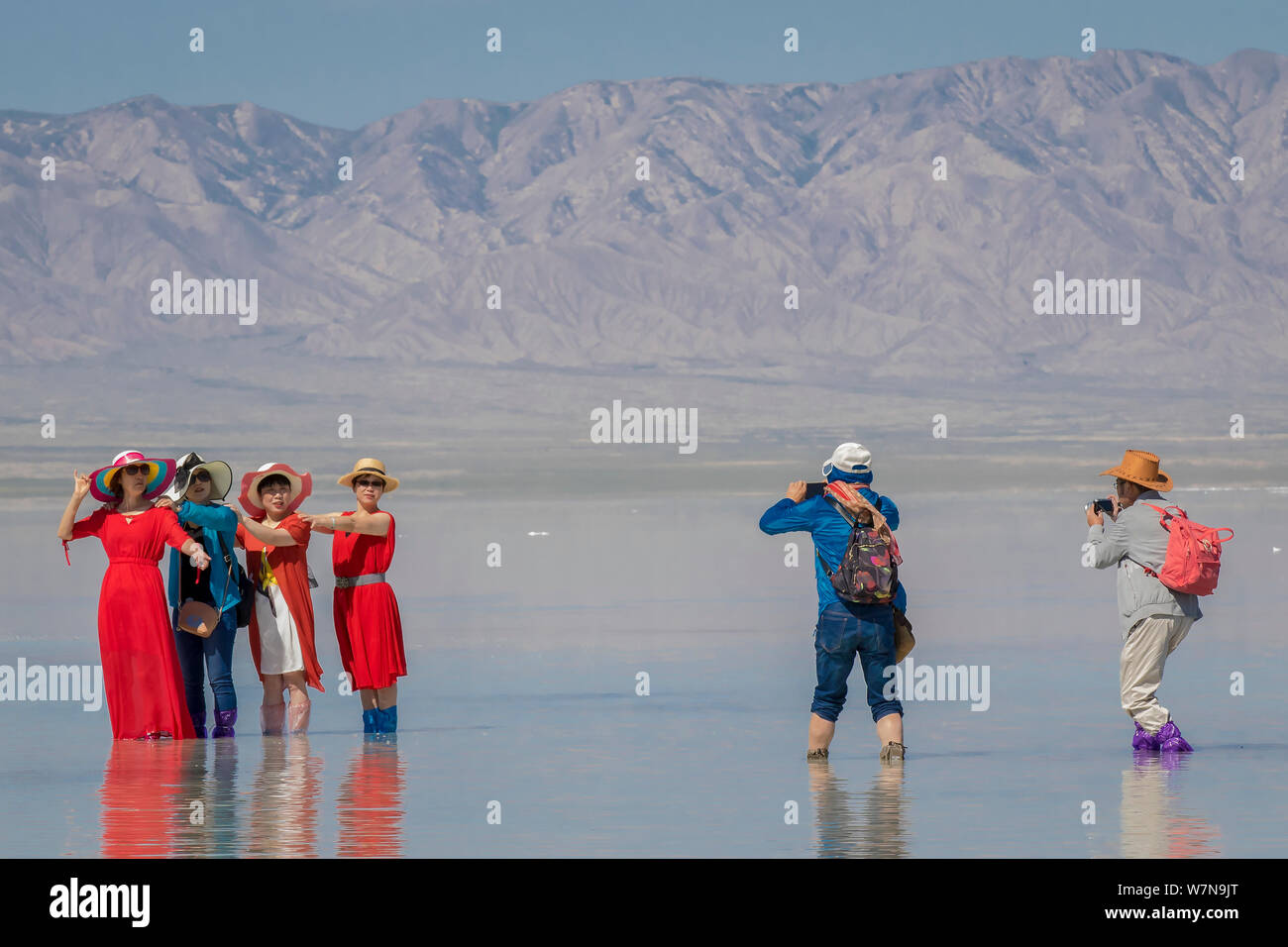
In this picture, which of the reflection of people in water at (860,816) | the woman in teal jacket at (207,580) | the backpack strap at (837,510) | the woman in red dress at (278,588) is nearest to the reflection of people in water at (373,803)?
the woman in red dress at (278,588)

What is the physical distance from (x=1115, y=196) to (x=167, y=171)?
75062mm

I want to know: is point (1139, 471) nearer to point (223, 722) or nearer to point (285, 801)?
point (285, 801)

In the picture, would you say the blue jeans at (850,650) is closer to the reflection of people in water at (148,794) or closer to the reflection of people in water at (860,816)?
the reflection of people in water at (860,816)

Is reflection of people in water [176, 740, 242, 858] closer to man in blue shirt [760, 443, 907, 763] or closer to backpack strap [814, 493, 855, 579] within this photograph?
man in blue shirt [760, 443, 907, 763]

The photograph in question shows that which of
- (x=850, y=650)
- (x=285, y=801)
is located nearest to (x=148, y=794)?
(x=285, y=801)

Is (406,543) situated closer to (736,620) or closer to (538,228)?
(736,620)

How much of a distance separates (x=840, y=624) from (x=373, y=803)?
77.6 inches

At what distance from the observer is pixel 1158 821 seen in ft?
23.2

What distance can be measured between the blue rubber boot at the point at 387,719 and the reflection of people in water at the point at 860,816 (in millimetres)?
2126

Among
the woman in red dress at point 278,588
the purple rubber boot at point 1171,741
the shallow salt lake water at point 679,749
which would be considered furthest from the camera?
the woman in red dress at point 278,588

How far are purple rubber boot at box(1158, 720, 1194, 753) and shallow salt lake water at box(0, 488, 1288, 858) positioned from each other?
0.10 m

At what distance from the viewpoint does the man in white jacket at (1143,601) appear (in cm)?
873

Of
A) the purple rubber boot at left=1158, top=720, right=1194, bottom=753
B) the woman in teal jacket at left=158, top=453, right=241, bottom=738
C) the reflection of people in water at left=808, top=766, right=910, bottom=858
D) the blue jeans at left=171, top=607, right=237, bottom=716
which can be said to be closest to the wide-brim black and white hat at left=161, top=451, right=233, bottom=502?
the woman in teal jacket at left=158, top=453, right=241, bottom=738

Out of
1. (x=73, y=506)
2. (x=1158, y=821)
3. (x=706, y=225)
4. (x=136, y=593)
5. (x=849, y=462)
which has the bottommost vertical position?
(x=1158, y=821)
